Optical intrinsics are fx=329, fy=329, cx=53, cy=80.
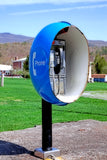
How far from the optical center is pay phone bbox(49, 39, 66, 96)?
501 cm

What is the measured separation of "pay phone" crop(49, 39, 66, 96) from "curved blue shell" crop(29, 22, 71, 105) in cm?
19

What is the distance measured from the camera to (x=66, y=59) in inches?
214

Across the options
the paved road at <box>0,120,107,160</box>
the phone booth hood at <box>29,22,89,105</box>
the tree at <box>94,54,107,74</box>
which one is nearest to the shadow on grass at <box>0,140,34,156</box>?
the paved road at <box>0,120,107,160</box>

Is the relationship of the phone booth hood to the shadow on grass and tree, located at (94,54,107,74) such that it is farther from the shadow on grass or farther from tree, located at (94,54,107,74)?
tree, located at (94,54,107,74)

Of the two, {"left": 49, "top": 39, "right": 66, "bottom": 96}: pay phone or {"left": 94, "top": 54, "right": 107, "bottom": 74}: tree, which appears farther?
{"left": 94, "top": 54, "right": 107, "bottom": 74}: tree

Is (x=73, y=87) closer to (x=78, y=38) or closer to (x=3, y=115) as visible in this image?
(x=78, y=38)

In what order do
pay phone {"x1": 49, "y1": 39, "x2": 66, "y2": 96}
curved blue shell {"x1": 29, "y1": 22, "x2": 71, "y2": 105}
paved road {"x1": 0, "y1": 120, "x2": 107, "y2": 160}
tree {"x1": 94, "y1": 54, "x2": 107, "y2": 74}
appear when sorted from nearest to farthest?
curved blue shell {"x1": 29, "y1": 22, "x2": 71, "y2": 105} → pay phone {"x1": 49, "y1": 39, "x2": 66, "y2": 96} → paved road {"x1": 0, "y1": 120, "x2": 107, "y2": 160} → tree {"x1": 94, "y1": 54, "x2": 107, "y2": 74}

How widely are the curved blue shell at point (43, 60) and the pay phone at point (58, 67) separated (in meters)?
0.19

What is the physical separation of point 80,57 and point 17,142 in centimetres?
199

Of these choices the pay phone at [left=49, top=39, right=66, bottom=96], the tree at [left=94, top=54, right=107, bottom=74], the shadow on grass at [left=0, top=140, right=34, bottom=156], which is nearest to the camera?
the pay phone at [left=49, top=39, right=66, bottom=96]

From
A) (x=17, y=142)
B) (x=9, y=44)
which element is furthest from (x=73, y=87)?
(x=9, y=44)

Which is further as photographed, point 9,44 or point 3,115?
point 9,44

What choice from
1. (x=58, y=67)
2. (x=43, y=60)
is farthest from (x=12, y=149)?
(x=43, y=60)

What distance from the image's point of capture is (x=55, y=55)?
507 centimetres
